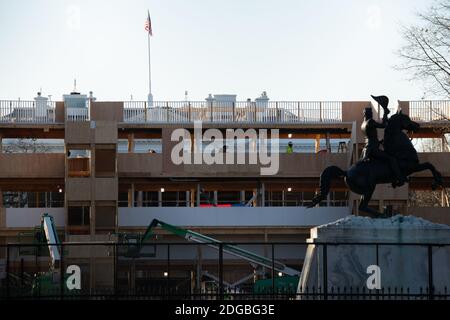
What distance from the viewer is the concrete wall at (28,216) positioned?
66.4m

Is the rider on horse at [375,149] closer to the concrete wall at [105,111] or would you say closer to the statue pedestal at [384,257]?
the statue pedestal at [384,257]

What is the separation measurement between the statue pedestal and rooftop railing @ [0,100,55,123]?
40179 millimetres

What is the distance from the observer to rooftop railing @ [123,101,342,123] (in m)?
70.7

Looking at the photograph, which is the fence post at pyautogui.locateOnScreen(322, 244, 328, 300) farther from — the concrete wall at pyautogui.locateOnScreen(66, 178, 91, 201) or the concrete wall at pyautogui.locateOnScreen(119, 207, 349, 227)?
the concrete wall at pyautogui.locateOnScreen(119, 207, 349, 227)

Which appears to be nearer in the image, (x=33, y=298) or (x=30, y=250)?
(x=33, y=298)

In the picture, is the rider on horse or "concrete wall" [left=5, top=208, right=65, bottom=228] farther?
"concrete wall" [left=5, top=208, right=65, bottom=228]

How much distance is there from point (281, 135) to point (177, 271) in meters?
15.0

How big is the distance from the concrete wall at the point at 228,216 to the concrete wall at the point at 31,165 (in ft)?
14.6

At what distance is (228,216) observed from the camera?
221ft

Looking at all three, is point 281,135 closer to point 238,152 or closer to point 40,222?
point 238,152

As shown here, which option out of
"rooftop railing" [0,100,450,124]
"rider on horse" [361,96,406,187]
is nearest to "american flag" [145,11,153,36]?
"rooftop railing" [0,100,450,124]

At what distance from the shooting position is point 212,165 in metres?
67.9

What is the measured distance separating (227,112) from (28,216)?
13209 millimetres
